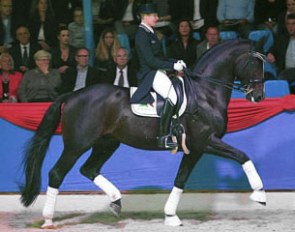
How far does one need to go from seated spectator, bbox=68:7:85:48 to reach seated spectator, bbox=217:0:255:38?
2.21 metres

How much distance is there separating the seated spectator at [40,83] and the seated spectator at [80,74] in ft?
0.71

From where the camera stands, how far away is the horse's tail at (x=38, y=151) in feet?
29.6

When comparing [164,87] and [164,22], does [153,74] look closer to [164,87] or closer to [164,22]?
[164,87]

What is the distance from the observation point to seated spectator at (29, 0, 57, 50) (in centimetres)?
1298

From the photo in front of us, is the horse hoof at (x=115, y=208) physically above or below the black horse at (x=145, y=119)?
below

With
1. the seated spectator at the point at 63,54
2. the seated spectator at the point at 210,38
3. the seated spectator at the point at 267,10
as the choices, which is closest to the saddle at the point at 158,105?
the seated spectator at the point at 210,38

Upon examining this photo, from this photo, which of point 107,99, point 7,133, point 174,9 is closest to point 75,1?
point 174,9

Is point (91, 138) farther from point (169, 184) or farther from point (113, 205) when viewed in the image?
point (169, 184)

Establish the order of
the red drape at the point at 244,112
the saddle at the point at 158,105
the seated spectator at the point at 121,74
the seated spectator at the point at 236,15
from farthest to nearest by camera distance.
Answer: the seated spectator at the point at 236,15 < the seated spectator at the point at 121,74 < the red drape at the point at 244,112 < the saddle at the point at 158,105

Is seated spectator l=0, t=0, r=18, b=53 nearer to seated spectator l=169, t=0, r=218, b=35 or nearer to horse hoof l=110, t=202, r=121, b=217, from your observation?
seated spectator l=169, t=0, r=218, b=35

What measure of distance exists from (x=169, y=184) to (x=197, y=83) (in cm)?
159

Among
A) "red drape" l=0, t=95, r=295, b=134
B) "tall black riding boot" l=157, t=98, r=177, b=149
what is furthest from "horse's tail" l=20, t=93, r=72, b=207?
"tall black riding boot" l=157, t=98, r=177, b=149

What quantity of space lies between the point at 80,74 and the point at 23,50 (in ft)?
4.79

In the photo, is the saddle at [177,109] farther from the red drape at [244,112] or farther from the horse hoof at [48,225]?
the horse hoof at [48,225]
